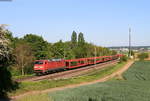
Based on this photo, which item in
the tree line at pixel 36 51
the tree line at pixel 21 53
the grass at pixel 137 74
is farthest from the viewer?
the tree line at pixel 36 51

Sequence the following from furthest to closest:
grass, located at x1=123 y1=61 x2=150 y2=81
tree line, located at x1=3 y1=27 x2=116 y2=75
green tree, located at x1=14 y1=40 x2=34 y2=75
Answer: tree line, located at x1=3 y1=27 x2=116 y2=75 → green tree, located at x1=14 y1=40 x2=34 y2=75 → grass, located at x1=123 y1=61 x2=150 y2=81

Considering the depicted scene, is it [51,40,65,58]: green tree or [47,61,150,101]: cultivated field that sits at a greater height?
[51,40,65,58]: green tree

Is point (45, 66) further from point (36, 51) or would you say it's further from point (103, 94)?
point (36, 51)

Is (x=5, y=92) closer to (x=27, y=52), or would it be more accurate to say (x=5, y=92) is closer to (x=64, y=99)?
(x=64, y=99)

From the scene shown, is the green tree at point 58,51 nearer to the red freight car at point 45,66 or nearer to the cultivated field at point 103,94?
the red freight car at point 45,66

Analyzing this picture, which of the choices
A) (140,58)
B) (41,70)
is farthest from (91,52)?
(41,70)

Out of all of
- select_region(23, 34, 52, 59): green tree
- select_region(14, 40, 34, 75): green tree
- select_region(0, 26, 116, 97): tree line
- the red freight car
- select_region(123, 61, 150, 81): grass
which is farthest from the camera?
select_region(23, 34, 52, 59): green tree

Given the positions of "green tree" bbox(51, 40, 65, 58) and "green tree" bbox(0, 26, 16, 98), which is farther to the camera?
"green tree" bbox(51, 40, 65, 58)

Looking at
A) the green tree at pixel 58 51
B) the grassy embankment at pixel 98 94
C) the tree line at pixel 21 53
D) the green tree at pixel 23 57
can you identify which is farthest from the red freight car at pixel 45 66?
the green tree at pixel 58 51

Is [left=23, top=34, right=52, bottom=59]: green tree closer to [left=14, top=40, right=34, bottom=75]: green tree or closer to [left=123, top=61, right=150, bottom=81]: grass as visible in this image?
[left=14, top=40, right=34, bottom=75]: green tree

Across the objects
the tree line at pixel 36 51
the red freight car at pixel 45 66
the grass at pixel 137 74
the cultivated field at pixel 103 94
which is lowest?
the grass at pixel 137 74

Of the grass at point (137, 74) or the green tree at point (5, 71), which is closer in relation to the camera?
the green tree at point (5, 71)

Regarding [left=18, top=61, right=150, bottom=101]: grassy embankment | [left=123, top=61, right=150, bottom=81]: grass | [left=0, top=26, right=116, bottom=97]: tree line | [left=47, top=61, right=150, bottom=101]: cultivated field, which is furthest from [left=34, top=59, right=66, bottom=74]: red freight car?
[left=18, top=61, right=150, bottom=101]: grassy embankment

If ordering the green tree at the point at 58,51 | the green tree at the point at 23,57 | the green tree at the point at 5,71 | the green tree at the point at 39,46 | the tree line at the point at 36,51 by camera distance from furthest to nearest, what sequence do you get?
the green tree at the point at 58,51, the green tree at the point at 39,46, the tree line at the point at 36,51, the green tree at the point at 23,57, the green tree at the point at 5,71
